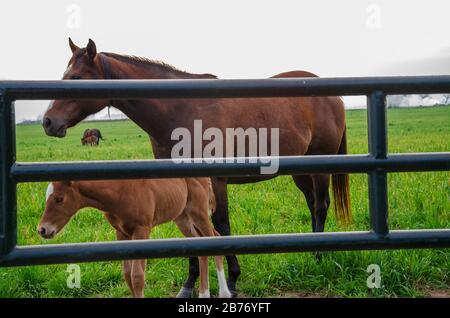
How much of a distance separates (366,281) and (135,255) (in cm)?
230

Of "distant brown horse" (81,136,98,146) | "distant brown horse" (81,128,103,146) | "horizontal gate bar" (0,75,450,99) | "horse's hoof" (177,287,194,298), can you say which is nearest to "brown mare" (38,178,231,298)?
"horse's hoof" (177,287,194,298)

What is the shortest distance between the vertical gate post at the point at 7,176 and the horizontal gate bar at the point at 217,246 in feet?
0.21

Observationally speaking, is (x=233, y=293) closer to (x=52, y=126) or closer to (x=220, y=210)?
(x=220, y=210)

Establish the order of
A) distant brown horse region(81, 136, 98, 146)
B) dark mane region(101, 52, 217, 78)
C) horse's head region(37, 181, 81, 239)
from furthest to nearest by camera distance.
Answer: distant brown horse region(81, 136, 98, 146)
dark mane region(101, 52, 217, 78)
horse's head region(37, 181, 81, 239)

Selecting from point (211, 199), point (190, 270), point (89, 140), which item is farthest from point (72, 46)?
point (89, 140)

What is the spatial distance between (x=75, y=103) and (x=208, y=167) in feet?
8.56

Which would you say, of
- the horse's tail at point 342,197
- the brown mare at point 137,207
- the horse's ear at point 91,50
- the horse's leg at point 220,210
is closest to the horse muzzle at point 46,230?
the brown mare at point 137,207

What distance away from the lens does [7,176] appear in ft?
5.98

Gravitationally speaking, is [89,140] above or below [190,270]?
above

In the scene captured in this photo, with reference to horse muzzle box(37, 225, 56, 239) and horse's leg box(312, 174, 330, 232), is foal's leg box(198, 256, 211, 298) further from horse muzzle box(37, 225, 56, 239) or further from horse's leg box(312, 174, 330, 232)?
horse's leg box(312, 174, 330, 232)

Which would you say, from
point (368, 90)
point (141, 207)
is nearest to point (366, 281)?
point (141, 207)

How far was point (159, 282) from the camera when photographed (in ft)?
13.1

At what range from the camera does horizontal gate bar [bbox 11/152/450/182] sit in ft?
6.03
